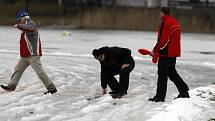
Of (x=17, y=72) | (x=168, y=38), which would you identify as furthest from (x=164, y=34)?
(x=17, y=72)

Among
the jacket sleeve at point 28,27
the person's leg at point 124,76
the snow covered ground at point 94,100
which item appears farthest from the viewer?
the jacket sleeve at point 28,27

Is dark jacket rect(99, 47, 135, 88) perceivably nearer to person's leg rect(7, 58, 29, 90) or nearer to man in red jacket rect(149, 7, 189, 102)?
man in red jacket rect(149, 7, 189, 102)

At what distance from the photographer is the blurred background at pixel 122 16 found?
142 ft

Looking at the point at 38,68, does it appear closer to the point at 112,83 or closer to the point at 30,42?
the point at 30,42

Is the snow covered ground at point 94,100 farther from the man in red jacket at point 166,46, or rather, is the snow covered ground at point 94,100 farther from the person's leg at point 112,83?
the man in red jacket at point 166,46

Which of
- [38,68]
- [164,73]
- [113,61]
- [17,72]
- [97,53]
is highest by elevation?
[97,53]

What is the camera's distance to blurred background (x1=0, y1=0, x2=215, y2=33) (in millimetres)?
43344

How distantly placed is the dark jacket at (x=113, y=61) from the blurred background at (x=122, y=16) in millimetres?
32068

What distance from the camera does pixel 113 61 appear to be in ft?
33.5

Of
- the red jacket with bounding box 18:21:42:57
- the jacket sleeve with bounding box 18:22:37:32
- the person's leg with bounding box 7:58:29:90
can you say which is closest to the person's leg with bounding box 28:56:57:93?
the red jacket with bounding box 18:21:42:57

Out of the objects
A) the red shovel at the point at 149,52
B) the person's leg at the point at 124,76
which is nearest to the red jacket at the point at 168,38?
the red shovel at the point at 149,52

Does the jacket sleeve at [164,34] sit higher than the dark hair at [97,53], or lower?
higher

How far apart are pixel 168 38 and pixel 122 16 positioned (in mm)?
35836

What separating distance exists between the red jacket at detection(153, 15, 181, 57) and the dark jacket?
31.4 inches
